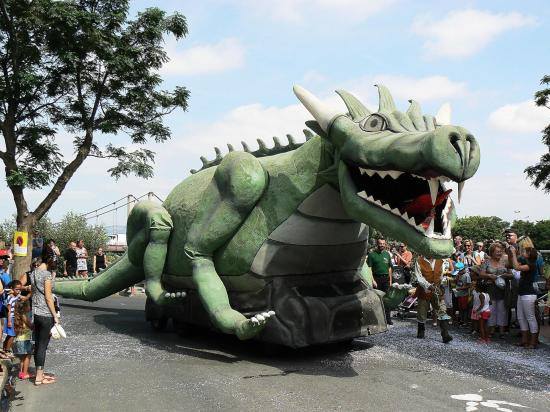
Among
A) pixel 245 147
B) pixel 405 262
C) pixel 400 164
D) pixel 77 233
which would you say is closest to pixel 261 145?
pixel 245 147

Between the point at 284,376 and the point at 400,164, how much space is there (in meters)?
2.20

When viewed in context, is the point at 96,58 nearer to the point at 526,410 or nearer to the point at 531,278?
the point at 531,278

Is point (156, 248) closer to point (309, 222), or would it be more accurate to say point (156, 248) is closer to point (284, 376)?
point (309, 222)

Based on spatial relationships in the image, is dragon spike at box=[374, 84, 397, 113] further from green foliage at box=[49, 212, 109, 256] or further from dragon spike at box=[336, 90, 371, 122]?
green foliage at box=[49, 212, 109, 256]

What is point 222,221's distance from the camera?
232 inches

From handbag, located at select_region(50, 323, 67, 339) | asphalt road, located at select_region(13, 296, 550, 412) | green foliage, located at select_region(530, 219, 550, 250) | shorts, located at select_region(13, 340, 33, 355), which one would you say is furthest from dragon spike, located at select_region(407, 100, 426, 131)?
green foliage, located at select_region(530, 219, 550, 250)

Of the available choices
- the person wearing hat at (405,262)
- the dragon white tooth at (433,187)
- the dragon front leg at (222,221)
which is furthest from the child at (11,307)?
the person wearing hat at (405,262)

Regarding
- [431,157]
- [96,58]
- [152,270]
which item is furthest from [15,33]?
[431,157]

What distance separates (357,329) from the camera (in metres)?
6.08

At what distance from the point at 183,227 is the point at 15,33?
909cm

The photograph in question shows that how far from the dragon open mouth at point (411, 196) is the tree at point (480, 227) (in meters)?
52.0

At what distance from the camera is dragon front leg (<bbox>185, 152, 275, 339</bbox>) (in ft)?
18.9

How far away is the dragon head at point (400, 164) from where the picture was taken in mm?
4250

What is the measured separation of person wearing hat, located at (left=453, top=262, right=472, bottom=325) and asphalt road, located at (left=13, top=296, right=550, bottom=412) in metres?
1.04
